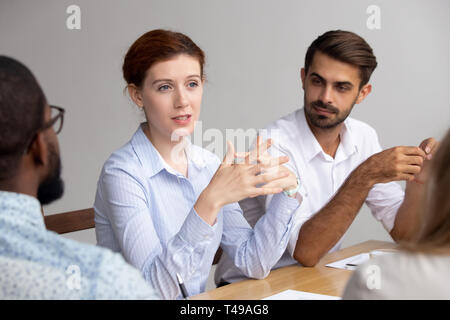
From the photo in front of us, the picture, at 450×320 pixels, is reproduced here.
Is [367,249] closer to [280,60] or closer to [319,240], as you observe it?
[319,240]

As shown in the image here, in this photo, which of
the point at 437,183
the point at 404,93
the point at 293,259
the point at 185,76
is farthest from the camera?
the point at 404,93

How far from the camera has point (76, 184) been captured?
12.7ft

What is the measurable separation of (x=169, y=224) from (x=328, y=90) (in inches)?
34.7

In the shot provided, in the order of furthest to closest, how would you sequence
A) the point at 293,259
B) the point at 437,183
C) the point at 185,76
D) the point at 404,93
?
the point at 404,93 → the point at 293,259 → the point at 185,76 → the point at 437,183

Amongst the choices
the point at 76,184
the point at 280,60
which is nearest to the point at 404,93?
the point at 280,60

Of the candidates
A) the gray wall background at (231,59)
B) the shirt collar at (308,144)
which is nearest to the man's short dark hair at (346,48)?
the shirt collar at (308,144)

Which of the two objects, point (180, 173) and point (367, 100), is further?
point (367, 100)

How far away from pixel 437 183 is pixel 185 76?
1.10 meters

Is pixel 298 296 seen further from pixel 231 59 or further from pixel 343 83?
pixel 231 59

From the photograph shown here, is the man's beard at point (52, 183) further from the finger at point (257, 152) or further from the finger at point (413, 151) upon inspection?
the finger at point (413, 151)

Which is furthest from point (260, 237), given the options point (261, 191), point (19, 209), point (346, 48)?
point (19, 209)

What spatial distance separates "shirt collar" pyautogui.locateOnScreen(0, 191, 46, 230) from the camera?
0.81 metres

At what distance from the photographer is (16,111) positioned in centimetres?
84

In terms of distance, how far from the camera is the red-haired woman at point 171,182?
150 centimetres
